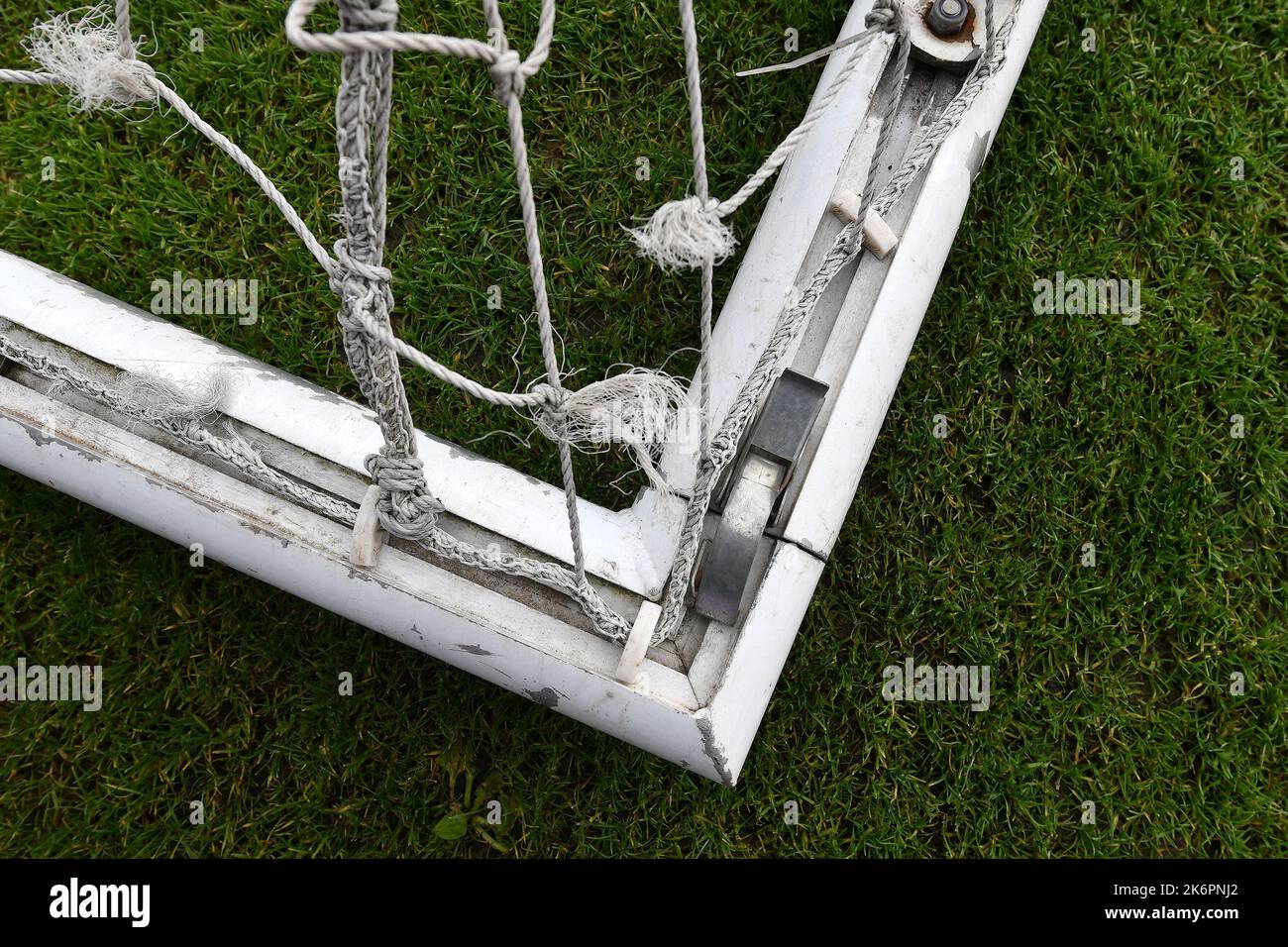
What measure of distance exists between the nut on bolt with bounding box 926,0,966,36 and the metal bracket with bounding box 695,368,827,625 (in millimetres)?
629

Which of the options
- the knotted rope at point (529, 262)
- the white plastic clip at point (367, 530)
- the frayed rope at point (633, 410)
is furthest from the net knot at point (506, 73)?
the white plastic clip at point (367, 530)

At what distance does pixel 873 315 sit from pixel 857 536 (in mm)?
666

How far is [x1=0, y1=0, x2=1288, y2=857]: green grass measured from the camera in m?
1.88

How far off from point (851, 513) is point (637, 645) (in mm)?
842

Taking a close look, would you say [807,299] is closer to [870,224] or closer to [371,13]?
[870,224]

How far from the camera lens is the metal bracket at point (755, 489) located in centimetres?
129

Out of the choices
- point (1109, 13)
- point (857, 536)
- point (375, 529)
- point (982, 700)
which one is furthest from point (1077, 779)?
point (1109, 13)

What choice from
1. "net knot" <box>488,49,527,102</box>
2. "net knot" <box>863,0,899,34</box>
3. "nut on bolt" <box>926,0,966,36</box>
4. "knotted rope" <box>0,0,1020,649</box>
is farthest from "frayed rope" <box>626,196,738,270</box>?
"nut on bolt" <box>926,0,966,36</box>

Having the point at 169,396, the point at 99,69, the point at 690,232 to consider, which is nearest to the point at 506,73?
the point at 690,232

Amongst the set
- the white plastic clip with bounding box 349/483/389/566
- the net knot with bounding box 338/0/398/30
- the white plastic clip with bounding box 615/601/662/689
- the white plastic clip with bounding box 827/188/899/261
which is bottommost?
the white plastic clip with bounding box 615/601/662/689

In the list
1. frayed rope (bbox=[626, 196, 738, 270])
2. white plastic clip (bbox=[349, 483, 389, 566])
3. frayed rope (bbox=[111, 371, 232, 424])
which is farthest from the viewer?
frayed rope (bbox=[111, 371, 232, 424])

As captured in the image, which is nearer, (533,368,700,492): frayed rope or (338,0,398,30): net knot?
(338,0,398,30): net knot

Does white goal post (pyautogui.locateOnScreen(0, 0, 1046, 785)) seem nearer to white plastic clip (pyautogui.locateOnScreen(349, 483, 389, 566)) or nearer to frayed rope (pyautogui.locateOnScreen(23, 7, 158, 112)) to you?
white plastic clip (pyautogui.locateOnScreen(349, 483, 389, 566))

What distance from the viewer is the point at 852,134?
57.2 inches
